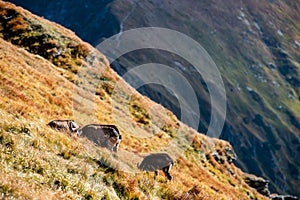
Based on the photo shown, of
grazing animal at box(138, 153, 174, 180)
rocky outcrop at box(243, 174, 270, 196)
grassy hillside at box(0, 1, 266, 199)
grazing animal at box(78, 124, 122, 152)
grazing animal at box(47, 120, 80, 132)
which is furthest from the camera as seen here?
rocky outcrop at box(243, 174, 270, 196)

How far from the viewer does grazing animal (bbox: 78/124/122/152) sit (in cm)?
1644

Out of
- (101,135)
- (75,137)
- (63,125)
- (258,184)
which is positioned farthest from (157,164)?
(258,184)

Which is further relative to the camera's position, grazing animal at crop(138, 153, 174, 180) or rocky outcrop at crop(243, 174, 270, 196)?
rocky outcrop at crop(243, 174, 270, 196)

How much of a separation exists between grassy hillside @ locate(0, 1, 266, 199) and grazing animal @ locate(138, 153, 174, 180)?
0.50 metres

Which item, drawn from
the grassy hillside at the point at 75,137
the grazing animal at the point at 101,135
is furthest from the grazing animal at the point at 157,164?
the grazing animal at the point at 101,135

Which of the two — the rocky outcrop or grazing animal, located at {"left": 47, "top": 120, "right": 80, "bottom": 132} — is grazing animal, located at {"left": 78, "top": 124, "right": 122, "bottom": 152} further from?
the rocky outcrop

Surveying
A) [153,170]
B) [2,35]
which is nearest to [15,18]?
[2,35]

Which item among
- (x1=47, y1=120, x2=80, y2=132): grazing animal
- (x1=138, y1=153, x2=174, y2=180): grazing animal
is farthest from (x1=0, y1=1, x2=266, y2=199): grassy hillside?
(x1=47, y1=120, x2=80, y2=132): grazing animal

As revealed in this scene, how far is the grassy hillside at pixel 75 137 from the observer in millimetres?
10594

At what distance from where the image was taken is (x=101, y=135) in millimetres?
16750

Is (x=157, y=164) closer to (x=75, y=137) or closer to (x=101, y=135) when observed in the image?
(x=101, y=135)

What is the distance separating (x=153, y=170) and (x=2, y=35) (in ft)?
80.0

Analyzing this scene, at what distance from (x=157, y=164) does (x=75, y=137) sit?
4.94 meters

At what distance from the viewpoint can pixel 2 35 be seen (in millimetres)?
34312
